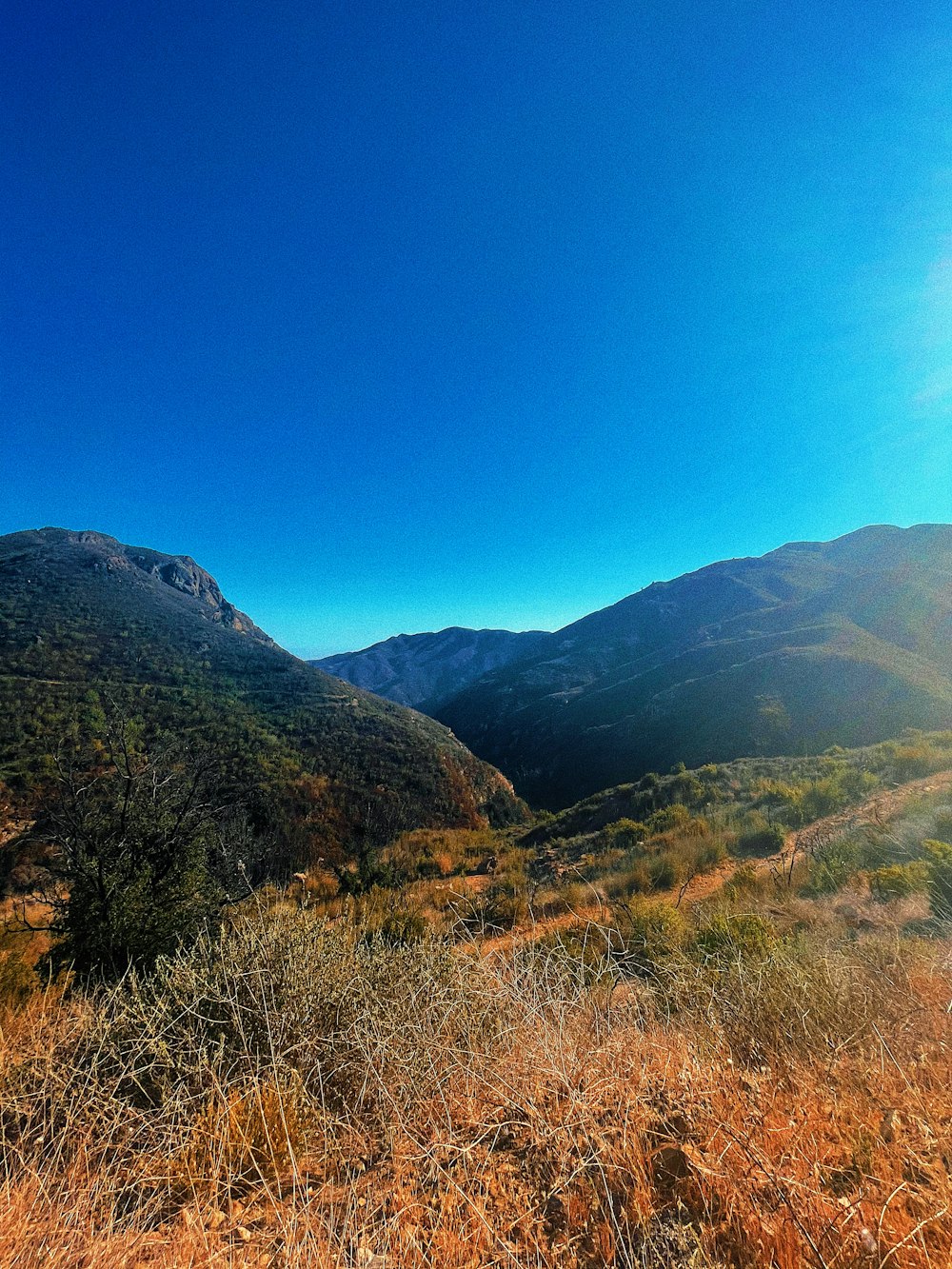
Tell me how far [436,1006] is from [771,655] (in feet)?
185

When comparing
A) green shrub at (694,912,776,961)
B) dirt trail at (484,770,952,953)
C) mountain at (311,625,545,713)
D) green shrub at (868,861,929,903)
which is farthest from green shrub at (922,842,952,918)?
mountain at (311,625,545,713)

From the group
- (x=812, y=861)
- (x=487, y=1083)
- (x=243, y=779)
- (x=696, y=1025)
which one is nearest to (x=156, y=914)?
(x=487, y=1083)

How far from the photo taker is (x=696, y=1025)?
271 centimetres

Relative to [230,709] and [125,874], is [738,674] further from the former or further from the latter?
[125,874]

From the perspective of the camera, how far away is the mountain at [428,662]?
13888 cm

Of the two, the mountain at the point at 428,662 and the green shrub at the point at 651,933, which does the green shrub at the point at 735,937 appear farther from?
the mountain at the point at 428,662

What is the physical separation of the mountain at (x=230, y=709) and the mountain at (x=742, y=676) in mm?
18192

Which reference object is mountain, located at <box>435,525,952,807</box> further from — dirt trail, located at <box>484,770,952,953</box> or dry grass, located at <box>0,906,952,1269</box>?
dry grass, located at <box>0,906,952,1269</box>

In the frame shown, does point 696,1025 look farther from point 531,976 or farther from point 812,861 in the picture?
point 812,861

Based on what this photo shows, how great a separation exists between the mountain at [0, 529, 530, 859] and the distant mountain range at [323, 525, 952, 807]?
17844 mm

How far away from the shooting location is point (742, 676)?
4834 cm

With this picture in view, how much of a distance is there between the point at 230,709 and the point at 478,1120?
34068mm

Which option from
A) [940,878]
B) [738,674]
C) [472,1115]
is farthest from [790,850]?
[738,674]

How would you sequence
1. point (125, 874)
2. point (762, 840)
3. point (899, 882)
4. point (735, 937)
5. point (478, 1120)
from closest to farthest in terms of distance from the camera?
point (478, 1120) < point (735, 937) < point (125, 874) < point (899, 882) < point (762, 840)
